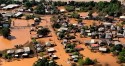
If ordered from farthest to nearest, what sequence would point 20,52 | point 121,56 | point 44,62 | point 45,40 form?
point 45,40
point 20,52
point 121,56
point 44,62

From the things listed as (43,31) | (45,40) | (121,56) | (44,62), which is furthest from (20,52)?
(121,56)

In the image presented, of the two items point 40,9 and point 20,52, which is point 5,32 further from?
point 40,9

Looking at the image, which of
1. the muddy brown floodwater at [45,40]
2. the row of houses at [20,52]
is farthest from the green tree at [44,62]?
the row of houses at [20,52]

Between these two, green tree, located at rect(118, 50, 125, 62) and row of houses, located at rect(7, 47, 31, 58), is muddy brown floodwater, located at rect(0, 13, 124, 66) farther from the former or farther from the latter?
row of houses, located at rect(7, 47, 31, 58)

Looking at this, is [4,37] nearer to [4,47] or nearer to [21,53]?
[4,47]

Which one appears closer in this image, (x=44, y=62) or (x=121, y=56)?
(x=44, y=62)

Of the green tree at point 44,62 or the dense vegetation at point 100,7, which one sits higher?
the dense vegetation at point 100,7

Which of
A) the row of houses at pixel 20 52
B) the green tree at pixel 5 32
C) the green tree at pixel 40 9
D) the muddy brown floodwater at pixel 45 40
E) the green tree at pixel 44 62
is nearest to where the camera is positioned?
the green tree at pixel 44 62

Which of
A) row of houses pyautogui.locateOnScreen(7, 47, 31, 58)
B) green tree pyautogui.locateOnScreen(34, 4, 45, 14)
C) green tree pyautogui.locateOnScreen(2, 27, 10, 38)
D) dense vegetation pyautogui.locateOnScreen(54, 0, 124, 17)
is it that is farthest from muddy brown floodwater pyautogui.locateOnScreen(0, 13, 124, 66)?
dense vegetation pyautogui.locateOnScreen(54, 0, 124, 17)

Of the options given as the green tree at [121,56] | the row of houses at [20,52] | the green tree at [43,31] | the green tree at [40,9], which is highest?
the green tree at [40,9]

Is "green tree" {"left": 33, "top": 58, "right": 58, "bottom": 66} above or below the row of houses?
below

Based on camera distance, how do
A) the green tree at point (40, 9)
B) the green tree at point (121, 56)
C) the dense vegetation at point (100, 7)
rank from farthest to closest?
the green tree at point (40, 9)
the dense vegetation at point (100, 7)
the green tree at point (121, 56)

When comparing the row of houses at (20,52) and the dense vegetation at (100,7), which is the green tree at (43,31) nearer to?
A: the row of houses at (20,52)
